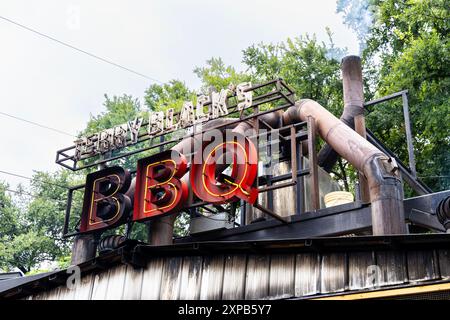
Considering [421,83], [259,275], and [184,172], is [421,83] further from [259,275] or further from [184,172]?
[259,275]

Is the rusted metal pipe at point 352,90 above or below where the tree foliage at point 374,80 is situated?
below

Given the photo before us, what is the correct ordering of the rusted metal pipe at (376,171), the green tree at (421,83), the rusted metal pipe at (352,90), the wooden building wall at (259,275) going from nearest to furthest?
the wooden building wall at (259,275), the rusted metal pipe at (376,171), the rusted metal pipe at (352,90), the green tree at (421,83)

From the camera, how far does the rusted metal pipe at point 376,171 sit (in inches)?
401

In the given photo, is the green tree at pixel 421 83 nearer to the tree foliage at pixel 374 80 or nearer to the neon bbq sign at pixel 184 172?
the tree foliage at pixel 374 80

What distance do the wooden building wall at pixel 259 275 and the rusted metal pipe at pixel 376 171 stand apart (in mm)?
2480

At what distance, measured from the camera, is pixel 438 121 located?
1983 centimetres

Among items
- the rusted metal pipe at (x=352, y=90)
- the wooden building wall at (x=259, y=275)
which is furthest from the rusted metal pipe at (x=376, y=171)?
the wooden building wall at (x=259, y=275)

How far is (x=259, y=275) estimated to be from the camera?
28.3 feet

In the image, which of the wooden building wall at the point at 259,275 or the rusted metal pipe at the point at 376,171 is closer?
the wooden building wall at the point at 259,275

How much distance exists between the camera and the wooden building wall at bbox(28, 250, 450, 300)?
23.9 ft

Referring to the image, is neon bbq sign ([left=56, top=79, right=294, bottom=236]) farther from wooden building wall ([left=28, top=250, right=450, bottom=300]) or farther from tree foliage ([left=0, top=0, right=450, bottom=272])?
tree foliage ([left=0, top=0, right=450, bottom=272])

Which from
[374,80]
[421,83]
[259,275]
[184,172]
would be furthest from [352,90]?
[374,80]

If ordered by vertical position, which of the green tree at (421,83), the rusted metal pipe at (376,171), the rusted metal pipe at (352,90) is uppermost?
the green tree at (421,83)

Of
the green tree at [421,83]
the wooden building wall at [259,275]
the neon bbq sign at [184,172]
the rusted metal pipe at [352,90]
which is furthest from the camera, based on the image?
the green tree at [421,83]
